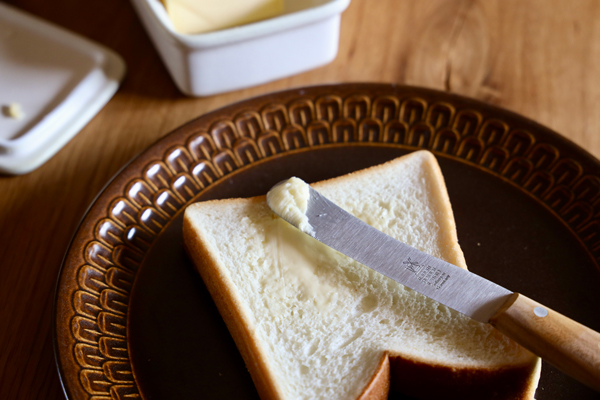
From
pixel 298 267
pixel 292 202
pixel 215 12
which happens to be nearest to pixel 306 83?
pixel 215 12

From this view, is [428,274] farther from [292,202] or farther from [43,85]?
[43,85]

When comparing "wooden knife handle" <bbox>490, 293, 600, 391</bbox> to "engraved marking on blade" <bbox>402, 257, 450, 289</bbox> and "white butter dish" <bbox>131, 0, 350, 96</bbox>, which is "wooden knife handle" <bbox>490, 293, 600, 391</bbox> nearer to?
"engraved marking on blade" <bbox>402, 257, 450, 289</bbox>

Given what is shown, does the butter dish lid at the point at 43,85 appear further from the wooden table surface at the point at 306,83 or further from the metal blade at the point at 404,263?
the metal blade at the point at 404,263

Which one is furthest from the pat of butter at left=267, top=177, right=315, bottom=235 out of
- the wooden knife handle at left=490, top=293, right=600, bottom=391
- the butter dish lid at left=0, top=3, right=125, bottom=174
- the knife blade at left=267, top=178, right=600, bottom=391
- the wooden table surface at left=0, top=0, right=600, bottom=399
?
the butter dish lid at left=0, top=3, right=125, bottom=174

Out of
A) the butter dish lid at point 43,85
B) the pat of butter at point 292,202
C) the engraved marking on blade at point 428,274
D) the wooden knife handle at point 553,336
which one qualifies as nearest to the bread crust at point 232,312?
the pat of butter at point 292,202

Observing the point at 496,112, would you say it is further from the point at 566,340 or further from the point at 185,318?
the point at 185,318

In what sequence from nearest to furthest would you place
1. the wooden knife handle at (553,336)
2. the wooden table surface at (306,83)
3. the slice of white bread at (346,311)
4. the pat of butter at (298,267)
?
the wooden knife handle at (553,336)
the slice of white bread at (346,311)
the pat of butter at (298,267)
the wooden table surface at (306,83)
